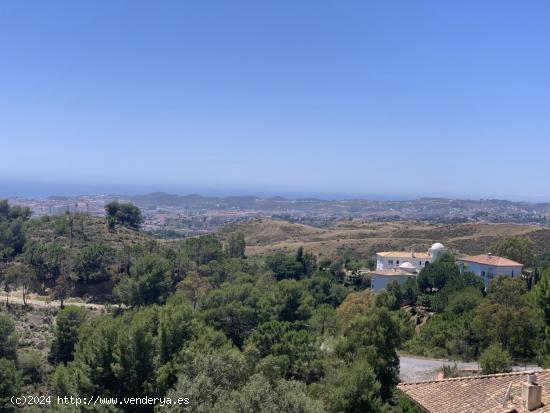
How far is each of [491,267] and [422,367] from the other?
2410 centimetres

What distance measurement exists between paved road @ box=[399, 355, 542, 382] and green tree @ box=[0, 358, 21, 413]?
19.7 metres

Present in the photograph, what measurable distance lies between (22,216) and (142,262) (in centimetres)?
3691

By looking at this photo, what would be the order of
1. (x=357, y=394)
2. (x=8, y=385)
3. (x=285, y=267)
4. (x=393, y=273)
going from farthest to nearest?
1. (x=285, y=267)
2. (x=393, y=273)
3. (x=8, y=385)
4. (x=357, y=394)

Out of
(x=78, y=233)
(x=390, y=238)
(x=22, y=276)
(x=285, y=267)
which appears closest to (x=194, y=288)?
(x=285, y=267)

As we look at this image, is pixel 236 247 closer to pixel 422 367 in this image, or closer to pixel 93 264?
pixel 93 264

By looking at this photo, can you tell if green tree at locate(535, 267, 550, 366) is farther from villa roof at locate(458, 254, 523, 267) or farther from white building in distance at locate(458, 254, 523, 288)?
villa roof at locate(458, 254, 523, 267)

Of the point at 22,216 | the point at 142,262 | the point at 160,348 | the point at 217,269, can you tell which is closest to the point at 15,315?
the point at 142,262

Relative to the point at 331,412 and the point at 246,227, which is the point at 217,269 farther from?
the point at 246,227

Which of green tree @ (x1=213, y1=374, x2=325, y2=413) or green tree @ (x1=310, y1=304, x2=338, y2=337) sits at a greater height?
green tree @ (x1=213, y1=374, x2=325, y2=413)

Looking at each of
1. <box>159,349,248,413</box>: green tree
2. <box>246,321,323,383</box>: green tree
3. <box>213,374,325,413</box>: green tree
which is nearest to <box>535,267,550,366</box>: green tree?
<box>246,321,323,383</box>: green tree

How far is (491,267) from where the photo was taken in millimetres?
50406

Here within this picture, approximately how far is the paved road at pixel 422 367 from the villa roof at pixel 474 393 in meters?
14.7

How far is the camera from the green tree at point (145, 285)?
45688 millimetres

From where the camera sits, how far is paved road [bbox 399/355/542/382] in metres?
27.3
